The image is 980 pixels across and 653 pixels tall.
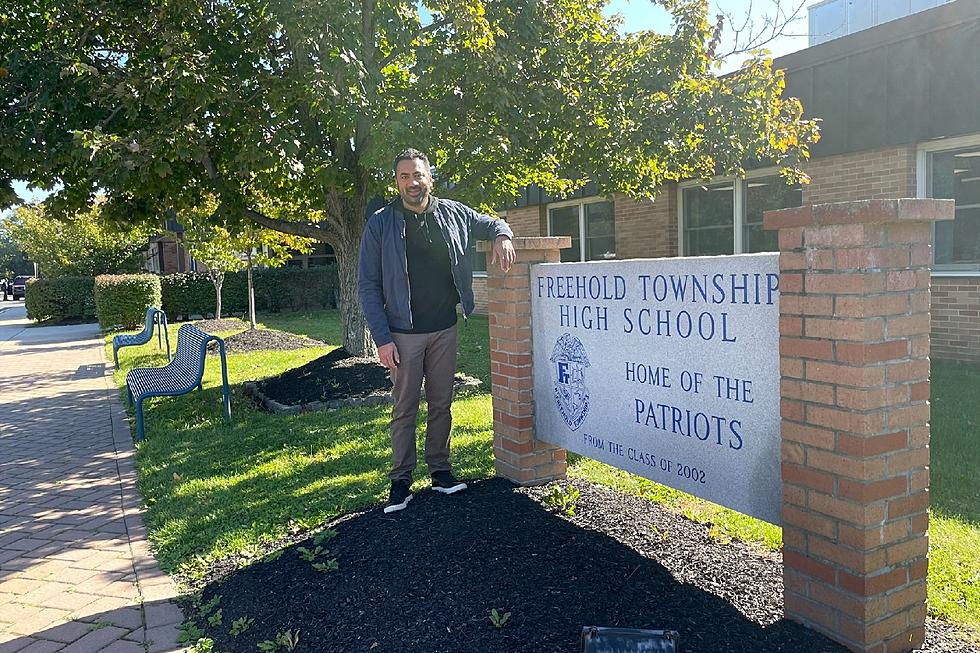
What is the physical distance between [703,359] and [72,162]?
6.12 metres

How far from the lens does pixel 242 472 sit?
571 centimetres

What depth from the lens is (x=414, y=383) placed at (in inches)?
167

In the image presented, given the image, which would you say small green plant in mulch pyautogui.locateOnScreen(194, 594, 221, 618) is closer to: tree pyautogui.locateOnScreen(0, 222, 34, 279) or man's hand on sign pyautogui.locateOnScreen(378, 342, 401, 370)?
man's hand on sign pyautogui.locateOnScreen(378, 342, 401, 370)

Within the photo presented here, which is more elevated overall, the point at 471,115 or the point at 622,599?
the point at 471,115

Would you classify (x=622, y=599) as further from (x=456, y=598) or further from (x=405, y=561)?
(x=405, y=561)

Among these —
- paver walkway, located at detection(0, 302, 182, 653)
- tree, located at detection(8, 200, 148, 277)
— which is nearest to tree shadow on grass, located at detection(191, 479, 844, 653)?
paver walkway, located at detection(0, 302, 182, 653)

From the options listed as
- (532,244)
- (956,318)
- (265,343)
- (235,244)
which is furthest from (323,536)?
(235,244)

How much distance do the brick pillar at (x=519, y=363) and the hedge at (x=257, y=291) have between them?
802 inches

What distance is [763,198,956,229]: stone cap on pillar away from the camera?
242 cm

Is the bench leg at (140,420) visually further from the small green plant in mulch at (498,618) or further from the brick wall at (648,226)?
the brick wall at (648,226)

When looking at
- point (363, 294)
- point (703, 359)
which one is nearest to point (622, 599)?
point (703, 359)

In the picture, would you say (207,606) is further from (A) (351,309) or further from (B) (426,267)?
(A) (351,309)

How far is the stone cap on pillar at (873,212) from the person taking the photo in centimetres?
242

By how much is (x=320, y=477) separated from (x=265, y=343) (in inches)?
357
